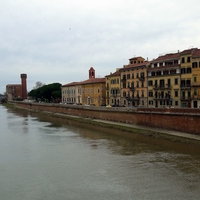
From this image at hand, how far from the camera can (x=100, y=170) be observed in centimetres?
1591

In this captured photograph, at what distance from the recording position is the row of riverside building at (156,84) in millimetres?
38375

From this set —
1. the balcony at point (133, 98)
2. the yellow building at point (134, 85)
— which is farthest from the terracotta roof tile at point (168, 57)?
A: the balcony at point (133, 98)

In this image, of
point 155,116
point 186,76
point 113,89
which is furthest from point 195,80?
point 113,89

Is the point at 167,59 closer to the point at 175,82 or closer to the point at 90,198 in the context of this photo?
the point at 175,82

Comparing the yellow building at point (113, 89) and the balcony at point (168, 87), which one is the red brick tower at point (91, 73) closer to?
the yellow building at point (113, 89)

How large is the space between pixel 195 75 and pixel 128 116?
11031mm

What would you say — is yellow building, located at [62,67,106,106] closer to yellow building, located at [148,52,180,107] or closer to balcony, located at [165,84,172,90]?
yellow building, located at [148,52,180,107]

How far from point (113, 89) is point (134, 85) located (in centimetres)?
656

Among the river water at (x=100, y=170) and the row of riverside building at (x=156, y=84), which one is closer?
the river water at (x=100, y=170)

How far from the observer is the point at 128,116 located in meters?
34.1

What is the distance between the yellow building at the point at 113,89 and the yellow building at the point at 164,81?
8.58m

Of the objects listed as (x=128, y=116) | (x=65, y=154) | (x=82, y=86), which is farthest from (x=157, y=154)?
(x=82, y=86)

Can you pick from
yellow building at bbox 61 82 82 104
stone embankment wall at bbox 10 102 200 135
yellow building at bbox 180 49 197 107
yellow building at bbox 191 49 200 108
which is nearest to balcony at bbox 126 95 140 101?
stone embankment wall at bbox 10 102 200 135

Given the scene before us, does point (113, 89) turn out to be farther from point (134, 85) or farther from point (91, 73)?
point (91, 73)
